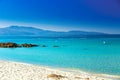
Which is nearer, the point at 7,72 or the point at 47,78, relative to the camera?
the point at 47,78

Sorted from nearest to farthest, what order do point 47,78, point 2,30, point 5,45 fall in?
1. point 47,78
2. point 5,45
3. point 2,30

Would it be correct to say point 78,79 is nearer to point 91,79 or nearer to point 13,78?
point 91,79

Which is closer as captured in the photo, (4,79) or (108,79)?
(4,79)

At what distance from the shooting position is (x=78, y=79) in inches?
402

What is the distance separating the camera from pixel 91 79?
34.4 feet

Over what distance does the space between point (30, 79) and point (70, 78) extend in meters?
1.57

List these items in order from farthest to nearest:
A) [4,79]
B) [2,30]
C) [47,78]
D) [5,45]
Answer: [2,30], [5,45], [47,78], [4,79]

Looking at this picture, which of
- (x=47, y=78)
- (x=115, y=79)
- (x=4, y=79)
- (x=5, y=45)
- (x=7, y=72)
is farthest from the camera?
(x=5, y=45)

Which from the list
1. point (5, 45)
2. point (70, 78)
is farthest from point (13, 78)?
point (5, 45)

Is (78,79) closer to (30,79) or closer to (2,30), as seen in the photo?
(30,79)

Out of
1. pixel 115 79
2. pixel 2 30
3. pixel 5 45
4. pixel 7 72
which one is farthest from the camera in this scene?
pixel 2 30

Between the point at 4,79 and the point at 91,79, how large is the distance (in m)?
3.26

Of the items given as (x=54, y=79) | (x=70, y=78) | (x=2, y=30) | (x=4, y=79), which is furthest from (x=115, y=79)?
(x=2, y=30)

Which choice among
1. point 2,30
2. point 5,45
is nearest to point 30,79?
point 5,45
